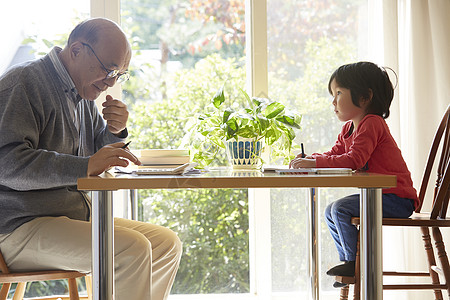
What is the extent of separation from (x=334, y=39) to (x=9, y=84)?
1.77 metres

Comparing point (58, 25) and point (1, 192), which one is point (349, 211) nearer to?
point (1, 192)

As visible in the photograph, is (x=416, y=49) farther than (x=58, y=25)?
No

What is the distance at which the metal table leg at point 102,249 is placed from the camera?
4.10ft

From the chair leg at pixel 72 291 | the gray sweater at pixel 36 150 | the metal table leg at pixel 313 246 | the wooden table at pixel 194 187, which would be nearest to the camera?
the wooden table at pixel 194 187

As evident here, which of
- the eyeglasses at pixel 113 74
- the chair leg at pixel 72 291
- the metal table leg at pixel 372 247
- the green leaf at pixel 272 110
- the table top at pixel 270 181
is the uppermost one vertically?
the eyeglasses at pixel 113 74

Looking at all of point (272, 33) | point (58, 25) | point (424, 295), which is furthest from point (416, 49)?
point (58, 25)

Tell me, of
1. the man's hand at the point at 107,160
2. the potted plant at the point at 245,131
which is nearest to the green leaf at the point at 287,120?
the potted plant at the point at 245,131

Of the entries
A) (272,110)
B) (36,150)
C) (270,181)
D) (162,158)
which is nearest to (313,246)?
(272,110)

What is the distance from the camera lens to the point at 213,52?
2.81 m

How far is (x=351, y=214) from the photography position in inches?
73.2

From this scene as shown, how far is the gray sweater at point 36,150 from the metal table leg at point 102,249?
0.21m

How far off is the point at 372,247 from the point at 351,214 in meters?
0.57

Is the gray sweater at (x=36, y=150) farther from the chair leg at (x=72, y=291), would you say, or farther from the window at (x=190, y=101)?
the window at (x=190, y=101)

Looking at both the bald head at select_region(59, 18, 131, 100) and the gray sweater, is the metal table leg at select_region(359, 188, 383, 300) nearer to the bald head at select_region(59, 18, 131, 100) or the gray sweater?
the gray sweater
